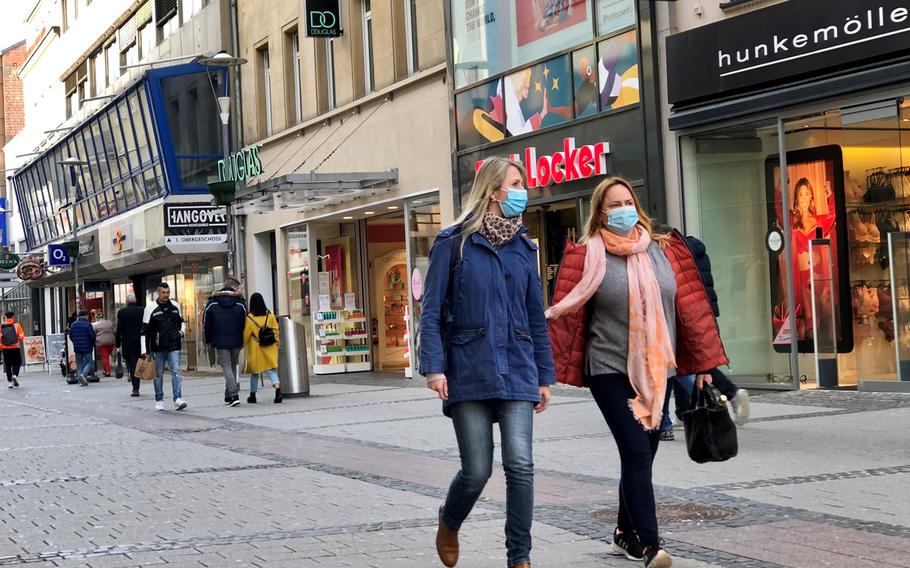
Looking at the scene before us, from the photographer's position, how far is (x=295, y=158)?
92.5ft

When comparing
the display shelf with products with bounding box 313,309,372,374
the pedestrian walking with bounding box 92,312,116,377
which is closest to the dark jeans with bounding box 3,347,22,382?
the pedestrian walking with bounding box 92,312,116,377

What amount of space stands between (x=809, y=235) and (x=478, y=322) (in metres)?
10.6

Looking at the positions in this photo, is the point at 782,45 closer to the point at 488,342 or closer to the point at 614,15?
the point at 614,15

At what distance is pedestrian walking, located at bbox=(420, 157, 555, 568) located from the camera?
5578mm

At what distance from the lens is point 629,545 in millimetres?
6207

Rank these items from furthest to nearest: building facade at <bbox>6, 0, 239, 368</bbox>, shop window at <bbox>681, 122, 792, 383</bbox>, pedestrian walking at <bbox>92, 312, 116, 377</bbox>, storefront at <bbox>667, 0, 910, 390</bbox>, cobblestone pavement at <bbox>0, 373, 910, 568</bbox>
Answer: pedestrian walking at <bbox>92, 312, 116, 377</bbox>, building facade at <bbox>6, 0, 239, 368</bbox>, shop window at <bbox>681, 122, 792, 383</bbox>, storefront at <bbox>667, 0, 910, 390</bbox>, cobblestone pavement at <bbox>0, 373, 910, 568</bbox>

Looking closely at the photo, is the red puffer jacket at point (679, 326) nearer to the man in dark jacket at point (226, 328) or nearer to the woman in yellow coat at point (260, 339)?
the woman in yellow coat at point (260, 339)

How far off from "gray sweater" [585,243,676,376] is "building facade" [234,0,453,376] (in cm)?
1575

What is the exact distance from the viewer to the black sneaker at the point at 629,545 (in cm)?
618

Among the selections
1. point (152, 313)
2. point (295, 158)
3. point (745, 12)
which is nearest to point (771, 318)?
point (745, 12)

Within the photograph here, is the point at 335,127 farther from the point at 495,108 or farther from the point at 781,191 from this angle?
the point at 781,191

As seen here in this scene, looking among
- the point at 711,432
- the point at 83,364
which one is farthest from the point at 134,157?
the point at 711,432

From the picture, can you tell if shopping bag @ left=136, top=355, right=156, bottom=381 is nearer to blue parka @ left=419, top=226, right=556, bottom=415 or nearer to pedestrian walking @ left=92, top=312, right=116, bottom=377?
pedestrian walking @ left=92, top=312, right=116, bottom=377

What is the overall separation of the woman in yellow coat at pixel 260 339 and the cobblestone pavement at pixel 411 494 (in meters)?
3.43
